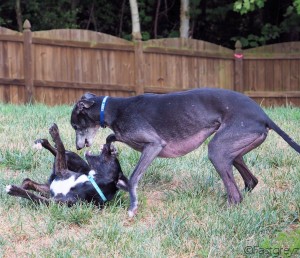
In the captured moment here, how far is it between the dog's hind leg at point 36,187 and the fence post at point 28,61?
8.68 m

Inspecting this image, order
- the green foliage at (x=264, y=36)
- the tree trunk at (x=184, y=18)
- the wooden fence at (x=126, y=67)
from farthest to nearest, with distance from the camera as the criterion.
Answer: the green foliage at (x=264, y=36)
the tree trunk at (x=184, y=18)
the wooden fence at (x=126, y=67)

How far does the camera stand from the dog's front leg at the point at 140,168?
5.50 meters

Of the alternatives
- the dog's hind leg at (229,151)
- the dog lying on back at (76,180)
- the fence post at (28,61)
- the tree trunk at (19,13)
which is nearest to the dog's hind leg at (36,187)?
the dog lying on back at (76,180)

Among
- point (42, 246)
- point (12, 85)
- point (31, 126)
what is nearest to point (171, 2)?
point (12, 85)

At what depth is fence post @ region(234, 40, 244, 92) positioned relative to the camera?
17125 millimetres

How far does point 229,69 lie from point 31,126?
9.58 meters

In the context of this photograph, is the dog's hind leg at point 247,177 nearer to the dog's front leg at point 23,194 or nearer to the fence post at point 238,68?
the dog's front leg at point 23,194

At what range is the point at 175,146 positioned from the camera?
19.3ft

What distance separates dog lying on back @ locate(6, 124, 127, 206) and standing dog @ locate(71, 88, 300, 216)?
0.58ft

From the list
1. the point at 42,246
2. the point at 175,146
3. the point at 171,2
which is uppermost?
the point at 171,2

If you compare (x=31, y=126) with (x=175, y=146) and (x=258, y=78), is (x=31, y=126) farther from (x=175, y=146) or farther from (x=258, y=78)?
(x=258, y=78)

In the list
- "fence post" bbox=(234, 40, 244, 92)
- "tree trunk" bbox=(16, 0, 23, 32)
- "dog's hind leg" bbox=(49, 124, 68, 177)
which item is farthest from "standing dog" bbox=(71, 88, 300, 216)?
"tree trunk" bbox=(16, 0, 23, 32)

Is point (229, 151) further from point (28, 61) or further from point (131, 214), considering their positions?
point (28, 61)

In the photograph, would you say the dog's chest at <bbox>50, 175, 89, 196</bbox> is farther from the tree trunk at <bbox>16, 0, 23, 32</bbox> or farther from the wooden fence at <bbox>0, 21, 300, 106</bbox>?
the tree trunk at <bbox>16, 0, 23, 32</bbox>
